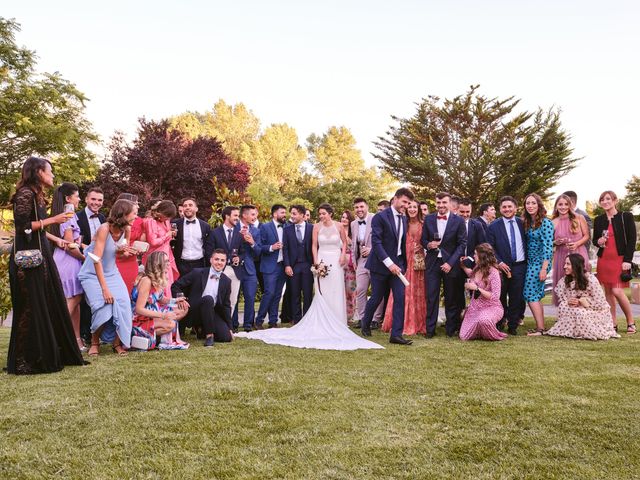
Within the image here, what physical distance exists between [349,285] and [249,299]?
1.95 meters

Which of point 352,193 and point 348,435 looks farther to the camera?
point 352,193

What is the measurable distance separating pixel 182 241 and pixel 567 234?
580 cm

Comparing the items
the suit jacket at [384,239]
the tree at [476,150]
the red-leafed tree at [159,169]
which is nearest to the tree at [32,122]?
the red-leafed tree at [159,169]

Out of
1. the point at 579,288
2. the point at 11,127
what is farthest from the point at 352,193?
the point at 579,288

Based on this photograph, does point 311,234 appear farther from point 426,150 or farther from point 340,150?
point 340,150

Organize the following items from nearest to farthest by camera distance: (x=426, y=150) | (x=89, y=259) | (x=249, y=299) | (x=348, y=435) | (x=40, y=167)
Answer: (x=348, y=435)
(x=40, y=167)
(x=89, y=259)
(x=249, y=299)
(x=426, y=150)

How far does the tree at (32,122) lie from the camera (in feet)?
87.4

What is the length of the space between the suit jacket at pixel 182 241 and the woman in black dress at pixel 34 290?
294cm

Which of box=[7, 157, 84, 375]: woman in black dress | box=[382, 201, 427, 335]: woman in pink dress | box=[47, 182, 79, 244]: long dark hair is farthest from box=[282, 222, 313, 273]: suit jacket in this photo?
box=[7, 157, 84, 375]: woman in black dress

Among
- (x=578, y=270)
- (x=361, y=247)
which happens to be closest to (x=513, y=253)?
(x=578, y=270)

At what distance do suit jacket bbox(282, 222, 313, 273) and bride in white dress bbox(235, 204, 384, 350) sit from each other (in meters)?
0.34

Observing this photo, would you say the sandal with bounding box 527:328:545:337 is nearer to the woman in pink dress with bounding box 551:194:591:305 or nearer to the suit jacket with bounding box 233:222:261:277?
the woman in pink dress with bounding box 551:194:591:305

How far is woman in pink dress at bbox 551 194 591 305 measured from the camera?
8.11 metres

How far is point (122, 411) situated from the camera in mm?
3871
